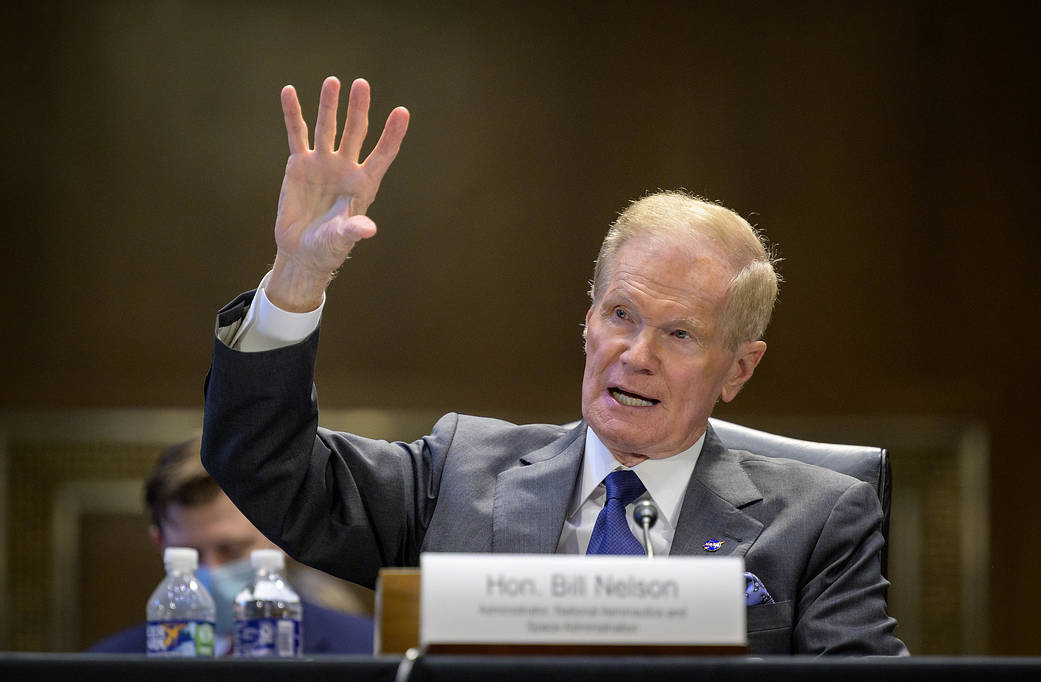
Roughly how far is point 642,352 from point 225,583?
4.60 ft

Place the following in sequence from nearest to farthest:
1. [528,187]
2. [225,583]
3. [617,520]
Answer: [617,520], [225,583], [528,187]

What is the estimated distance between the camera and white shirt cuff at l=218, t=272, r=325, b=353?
187 centimetres

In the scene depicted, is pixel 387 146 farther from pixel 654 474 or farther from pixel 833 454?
pixel 833 454

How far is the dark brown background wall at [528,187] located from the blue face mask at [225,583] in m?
1.57

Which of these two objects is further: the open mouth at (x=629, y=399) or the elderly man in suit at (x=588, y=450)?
the open mouth at (x=629, y=399)

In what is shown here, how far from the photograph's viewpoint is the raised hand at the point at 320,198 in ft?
6.08

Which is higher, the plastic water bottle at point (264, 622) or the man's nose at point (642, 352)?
the man's nose at point (642, 352)

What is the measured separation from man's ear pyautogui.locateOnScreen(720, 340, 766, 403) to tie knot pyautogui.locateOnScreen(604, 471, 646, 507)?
0.91ft

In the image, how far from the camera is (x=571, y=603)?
1272 millimetres

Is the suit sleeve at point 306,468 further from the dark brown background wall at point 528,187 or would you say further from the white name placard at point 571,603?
the dark brown background wall at point 528,187

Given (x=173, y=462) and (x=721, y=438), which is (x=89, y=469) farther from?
(x=721, y=438)

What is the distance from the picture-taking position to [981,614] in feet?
14.8

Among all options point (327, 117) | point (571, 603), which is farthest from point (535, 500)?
point (571, 603)

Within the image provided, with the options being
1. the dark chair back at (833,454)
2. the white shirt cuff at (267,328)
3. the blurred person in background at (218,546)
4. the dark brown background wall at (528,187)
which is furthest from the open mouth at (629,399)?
the dark brown background wall at (528,187)
